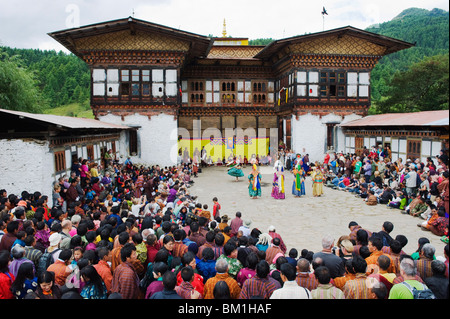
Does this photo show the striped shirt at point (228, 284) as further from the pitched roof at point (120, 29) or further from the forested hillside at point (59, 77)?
the forested hillside at point (59, 77)

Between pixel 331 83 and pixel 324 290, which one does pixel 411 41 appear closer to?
pixel 331 83

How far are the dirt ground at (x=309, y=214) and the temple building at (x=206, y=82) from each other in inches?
289

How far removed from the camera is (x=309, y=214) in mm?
12703

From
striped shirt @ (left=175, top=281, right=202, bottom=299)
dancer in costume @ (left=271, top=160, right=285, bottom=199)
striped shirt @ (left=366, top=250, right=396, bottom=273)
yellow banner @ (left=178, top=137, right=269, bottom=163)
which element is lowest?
dancer in costume @ (left=271, top=160, right=285, bottom=199)

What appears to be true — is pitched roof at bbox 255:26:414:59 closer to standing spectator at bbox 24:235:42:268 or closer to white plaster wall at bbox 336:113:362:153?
white plaster wall at bbox 336:113:362:153

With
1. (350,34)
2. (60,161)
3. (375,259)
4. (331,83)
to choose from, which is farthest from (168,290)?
(350,34)

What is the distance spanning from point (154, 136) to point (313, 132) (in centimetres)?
1165

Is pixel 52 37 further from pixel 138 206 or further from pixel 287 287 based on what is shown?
pixel 287 287

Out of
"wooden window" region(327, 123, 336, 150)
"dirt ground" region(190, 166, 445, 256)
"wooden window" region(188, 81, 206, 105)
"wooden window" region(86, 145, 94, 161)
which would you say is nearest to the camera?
"dirt ground" region(190, 166, 445, 256)

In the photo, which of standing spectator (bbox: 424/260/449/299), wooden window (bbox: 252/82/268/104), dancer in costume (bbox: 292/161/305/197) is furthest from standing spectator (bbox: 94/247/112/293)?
wooden window (bbox: 252/82/268/104)

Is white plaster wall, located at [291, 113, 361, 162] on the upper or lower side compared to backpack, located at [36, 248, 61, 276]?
upper

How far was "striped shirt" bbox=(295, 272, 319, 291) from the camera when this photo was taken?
15.0 feet

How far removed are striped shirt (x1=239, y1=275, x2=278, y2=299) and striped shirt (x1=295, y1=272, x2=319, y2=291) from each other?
18.4 inches
